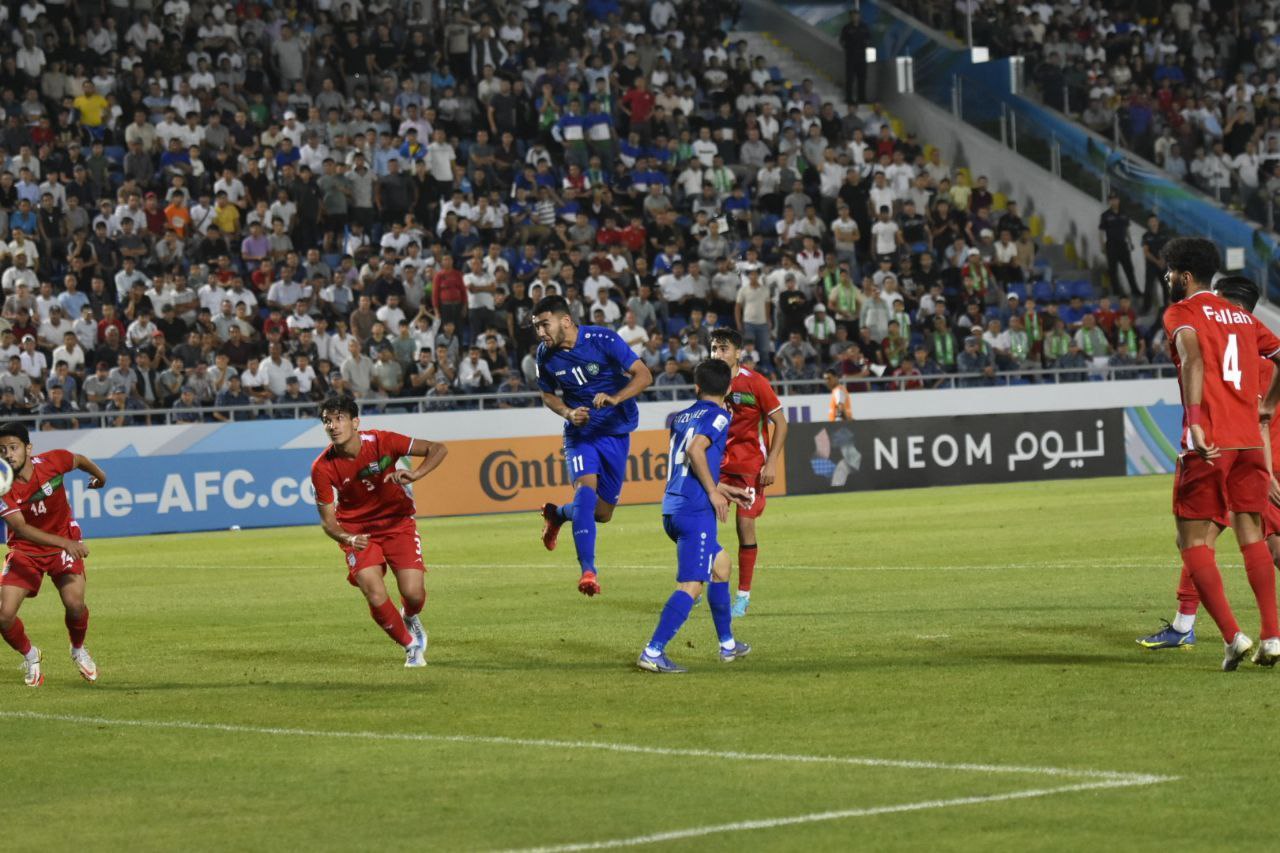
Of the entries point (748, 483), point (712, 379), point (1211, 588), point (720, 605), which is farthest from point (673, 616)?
point (748, 483)

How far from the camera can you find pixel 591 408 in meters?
15.4

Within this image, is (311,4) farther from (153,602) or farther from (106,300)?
(153,602)

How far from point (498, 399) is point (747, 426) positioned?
16.3 meters

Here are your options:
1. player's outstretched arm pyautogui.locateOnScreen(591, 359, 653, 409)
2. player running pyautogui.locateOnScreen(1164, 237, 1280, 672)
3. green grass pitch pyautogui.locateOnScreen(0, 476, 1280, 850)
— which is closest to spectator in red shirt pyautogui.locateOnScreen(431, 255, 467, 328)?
green grass pitch pyautogui.locateOnScreen(0, 476, 1280, 850)

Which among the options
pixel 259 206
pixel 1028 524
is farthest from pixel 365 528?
pixel 259 206

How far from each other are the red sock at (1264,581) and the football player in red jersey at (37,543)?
6826 mm

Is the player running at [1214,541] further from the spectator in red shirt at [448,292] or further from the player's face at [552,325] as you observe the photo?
the spectator in red shirt at [448,292]

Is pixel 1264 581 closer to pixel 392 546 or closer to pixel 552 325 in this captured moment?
pixel 392 546

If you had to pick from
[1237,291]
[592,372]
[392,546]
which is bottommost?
[392,546]

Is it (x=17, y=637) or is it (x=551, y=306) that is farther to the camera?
(x=551, y=306)

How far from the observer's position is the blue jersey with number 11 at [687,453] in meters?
11.6

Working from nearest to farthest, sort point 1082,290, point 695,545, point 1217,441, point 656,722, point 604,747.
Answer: point 604,747 < point 656,722 < point 1217,441 < point 695,545 < point 1082,290

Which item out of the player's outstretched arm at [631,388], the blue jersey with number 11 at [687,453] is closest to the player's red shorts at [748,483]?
the player's outstretched arm at [631,388]

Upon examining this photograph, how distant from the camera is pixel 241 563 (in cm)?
2277
